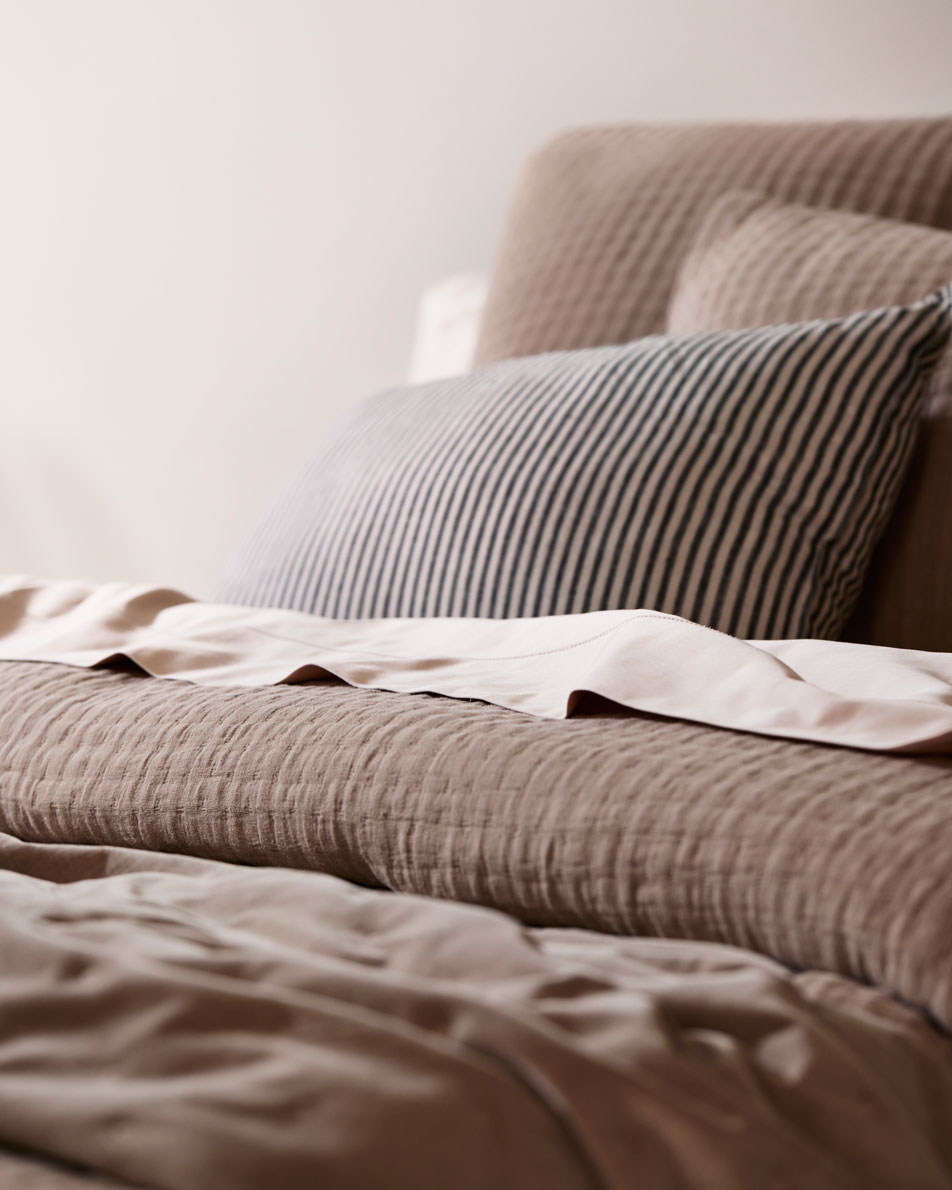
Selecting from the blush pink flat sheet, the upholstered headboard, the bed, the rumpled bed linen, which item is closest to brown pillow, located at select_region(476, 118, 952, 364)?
the upholstered headboard

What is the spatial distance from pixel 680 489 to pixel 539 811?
526 millimetres

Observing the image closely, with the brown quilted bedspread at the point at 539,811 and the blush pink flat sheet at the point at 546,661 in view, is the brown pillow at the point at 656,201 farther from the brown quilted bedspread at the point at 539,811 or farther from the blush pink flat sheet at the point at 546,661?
the brown quilted bedspread at the point at 539,811

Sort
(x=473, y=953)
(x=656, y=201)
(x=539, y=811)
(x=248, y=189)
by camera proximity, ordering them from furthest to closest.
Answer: (x=248, y=189), (x=656, y=201), (x=539, y=811), (x=473, y=953)

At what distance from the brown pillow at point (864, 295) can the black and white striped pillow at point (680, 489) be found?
0.16 ft

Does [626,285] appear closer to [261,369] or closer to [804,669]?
[804,669]

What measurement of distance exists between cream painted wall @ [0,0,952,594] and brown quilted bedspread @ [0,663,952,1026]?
56.7 inches

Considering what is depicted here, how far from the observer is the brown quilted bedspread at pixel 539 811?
1.67ft

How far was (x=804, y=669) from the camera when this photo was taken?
77cm

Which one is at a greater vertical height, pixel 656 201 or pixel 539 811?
pixel 656 201

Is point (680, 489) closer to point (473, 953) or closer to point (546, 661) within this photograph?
point (546, 661)

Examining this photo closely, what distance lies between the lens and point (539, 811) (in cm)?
60

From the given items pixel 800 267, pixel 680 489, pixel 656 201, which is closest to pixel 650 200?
pixel 656 201

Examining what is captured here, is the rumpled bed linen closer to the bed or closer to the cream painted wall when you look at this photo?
the bed

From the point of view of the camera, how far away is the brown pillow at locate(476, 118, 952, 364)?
4.76 ft
